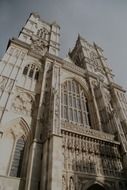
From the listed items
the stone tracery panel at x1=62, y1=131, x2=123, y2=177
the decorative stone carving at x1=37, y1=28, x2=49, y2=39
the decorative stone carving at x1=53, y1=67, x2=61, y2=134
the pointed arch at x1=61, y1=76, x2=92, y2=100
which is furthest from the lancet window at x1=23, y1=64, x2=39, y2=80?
the decorative stone carving at x1=37, y1=28, x2=49, y2=39

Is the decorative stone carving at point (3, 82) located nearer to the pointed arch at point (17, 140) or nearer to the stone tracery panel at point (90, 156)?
the pointed arch at point (17, 140)

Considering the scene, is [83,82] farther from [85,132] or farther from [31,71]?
[85,132]

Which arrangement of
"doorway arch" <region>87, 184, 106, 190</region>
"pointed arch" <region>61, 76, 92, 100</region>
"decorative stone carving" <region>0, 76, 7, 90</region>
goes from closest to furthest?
"doorway arch" <region>87, 184, 106, 190</region> → "decorative stone carving" <region>0, 76, 7, 90</region> → "pointed arch" <region>61, 76, 92, 100</region>

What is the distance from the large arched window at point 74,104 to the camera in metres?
13.3

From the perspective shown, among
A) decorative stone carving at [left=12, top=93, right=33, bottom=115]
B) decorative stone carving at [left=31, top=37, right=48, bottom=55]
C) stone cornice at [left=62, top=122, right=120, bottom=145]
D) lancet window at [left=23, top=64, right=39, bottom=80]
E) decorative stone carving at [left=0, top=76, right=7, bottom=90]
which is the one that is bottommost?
stone cornice at [left=62, top=122, right=120, bottom=145]

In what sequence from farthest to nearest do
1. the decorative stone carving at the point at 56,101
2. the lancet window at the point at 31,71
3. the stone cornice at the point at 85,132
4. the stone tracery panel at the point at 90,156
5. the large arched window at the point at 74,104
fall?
1. the lancet window at the point at 31,71
2. the large arched window at the point at 74,104
3. the stone cornice at the point at 85,132
4. the decorative stone carving at the point at 56,101
5. the stone tracery panel at the point at 90,156

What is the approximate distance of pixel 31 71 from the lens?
1456 centimetres

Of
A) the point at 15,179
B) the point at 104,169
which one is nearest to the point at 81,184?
the point at 104,169

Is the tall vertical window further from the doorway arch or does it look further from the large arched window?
the large arched window

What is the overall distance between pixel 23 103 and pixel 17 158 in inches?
156

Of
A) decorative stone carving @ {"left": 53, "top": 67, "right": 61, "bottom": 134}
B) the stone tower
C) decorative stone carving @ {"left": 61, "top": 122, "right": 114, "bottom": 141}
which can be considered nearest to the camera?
the stone tower

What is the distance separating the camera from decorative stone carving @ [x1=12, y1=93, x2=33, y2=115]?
10.9m

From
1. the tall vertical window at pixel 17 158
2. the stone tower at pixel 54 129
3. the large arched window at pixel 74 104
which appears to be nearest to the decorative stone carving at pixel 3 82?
the stone tower at pixel 54 129

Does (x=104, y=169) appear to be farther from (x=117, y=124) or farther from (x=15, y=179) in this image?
(x=15, y=179)
